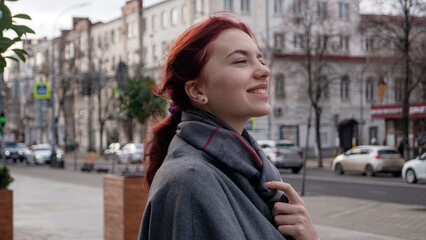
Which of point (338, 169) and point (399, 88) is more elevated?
point (399, 88)

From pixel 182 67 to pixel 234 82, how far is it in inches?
7.5

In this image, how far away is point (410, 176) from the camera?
942 inches

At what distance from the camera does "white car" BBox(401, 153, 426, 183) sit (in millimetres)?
23281

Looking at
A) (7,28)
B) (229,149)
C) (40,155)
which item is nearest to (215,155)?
(229,149)

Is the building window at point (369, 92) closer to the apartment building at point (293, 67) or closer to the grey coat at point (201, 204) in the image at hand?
the apartment building at point (293, 67)

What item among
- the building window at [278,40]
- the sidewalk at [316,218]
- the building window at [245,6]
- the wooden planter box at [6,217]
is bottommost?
the sidewalk at [316,218]

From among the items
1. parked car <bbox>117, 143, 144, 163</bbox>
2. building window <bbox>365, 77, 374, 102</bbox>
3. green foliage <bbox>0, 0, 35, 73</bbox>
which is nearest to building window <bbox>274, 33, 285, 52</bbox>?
building window <bbox>365, 77, 374, 102</bbox>

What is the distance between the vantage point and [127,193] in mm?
8172

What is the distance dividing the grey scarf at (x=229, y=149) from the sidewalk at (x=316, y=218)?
829 cm

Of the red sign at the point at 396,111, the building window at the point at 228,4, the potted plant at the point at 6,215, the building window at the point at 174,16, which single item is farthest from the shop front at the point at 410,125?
the potted plant at the point at 6,215

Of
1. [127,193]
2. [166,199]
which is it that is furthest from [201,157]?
[127,193]

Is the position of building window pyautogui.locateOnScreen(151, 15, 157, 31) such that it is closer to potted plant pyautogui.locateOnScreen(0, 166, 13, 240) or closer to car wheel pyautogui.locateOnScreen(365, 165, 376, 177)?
car wheel pyautogui.locateOnScreen(365, 165, 376, 177)

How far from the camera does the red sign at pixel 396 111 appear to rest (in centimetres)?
3628

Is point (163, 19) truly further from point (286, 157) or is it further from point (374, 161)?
point (374, 161)
